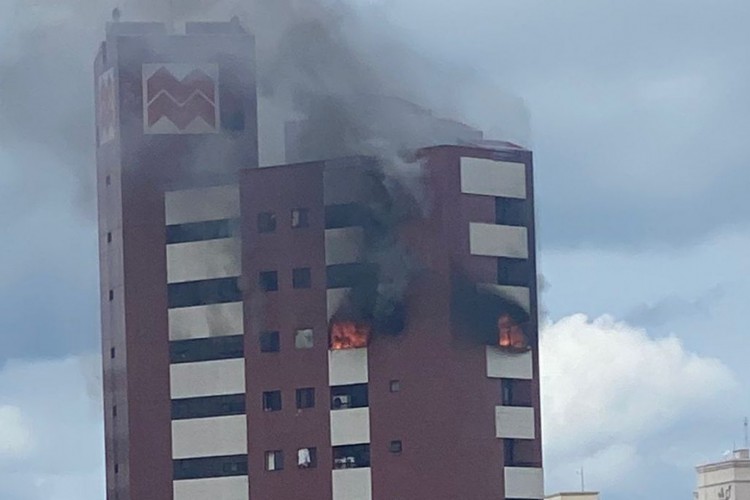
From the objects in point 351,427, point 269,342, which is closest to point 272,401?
point 269,342

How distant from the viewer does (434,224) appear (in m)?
119

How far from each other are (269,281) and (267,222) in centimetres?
308

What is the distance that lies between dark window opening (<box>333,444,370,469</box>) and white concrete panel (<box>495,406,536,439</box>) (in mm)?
6751

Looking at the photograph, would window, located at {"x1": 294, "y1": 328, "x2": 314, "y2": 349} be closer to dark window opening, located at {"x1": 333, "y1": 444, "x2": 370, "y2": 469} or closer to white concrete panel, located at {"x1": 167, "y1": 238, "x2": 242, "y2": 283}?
white concrete panel, located at {"x1": 167, "y1": 238, "x2": 242, "y2": 283}

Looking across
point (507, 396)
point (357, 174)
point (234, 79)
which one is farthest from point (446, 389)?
point (234, 79)

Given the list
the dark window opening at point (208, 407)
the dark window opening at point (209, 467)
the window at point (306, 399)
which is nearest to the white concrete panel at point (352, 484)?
the window at point (306, 399)

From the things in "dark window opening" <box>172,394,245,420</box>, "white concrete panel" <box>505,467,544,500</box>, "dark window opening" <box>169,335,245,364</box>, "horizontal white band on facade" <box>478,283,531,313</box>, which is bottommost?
"white concrete panel" <box>505,467,544,500</box>

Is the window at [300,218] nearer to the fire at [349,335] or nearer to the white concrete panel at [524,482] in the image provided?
the fire at [349,335]

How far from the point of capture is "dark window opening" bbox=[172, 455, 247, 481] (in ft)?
395

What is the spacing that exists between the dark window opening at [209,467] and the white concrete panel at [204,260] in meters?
9.55

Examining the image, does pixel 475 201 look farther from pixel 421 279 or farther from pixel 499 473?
pixel 499 473

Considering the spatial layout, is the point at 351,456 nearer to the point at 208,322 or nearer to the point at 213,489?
the point at 213,489

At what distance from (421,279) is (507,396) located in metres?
7.43

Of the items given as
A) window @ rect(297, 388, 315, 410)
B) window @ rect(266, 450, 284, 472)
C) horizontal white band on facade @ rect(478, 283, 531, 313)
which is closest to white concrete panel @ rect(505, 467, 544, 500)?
horizontal white band on facade @ rect(478, 283, 531, 313)
